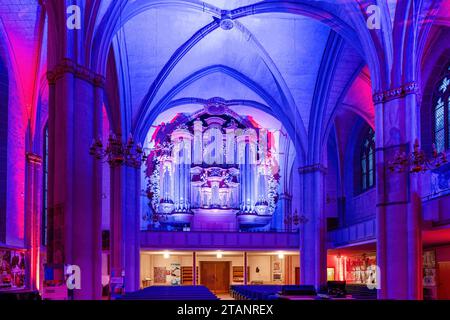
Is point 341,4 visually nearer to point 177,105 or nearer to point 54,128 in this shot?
point 54,128

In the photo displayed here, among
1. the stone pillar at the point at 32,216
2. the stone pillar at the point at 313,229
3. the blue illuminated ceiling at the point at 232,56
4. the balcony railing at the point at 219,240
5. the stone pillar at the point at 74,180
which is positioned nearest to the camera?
the stone pillar at the point at 74,180

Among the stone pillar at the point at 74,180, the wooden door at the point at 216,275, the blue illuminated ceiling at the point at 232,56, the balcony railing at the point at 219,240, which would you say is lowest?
the wooden door at the point at 216,275

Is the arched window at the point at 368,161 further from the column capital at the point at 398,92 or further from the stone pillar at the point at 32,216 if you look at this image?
the stone pillar at the point at 32,216

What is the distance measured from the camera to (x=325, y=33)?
76.6ft

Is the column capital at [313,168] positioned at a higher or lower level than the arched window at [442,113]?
lower

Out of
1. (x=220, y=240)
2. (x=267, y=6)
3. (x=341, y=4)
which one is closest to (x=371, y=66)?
(x=341, y=4)

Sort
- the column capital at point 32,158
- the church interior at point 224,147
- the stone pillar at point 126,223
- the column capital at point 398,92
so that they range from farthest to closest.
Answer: the stone pillar at point 126,223
the column capital at point 32,158
the column capital at point 398,92
the church interior at point 224,147

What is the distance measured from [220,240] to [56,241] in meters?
18.6

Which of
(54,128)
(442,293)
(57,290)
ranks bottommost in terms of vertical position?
(442,293)

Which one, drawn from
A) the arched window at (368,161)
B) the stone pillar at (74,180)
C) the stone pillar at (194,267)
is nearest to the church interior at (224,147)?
the stone pillar at (74,180)

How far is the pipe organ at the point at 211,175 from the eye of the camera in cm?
3269

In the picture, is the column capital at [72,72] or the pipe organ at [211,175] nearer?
the column capital at [72,72]

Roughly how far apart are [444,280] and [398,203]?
7083mm

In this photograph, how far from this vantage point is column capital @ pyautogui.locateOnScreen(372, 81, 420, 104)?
53.2ft
